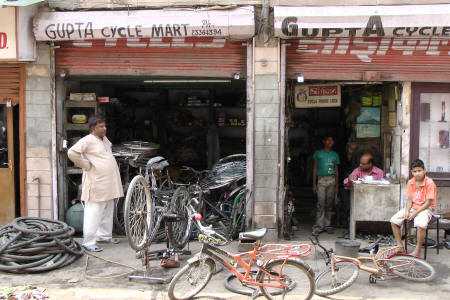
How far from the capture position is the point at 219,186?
9945 mm

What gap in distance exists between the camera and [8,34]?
8.89 metres

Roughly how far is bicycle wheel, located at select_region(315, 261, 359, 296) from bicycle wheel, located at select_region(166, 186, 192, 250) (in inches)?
82.9

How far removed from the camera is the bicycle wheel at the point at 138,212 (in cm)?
722

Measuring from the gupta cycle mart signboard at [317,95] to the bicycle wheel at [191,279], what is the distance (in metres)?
4.32

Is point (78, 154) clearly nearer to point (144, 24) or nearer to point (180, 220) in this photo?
point (180, 220)

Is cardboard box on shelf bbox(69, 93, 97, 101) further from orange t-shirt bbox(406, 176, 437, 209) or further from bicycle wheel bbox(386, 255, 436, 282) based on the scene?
bicycle wheel bbox(386, 255, 436, 282)

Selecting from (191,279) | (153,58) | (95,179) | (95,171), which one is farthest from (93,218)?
A: (153,58)

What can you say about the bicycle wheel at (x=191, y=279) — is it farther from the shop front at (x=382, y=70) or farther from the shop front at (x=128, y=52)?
the shop front at (x=128, y=52)

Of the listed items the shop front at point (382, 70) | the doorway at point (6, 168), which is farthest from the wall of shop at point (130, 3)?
the doorway at point (6, 168)

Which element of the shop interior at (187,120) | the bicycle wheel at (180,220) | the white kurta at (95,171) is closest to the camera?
the bicycle wheel at (180,220)

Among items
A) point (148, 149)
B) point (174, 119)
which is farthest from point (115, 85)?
point (148, 149)

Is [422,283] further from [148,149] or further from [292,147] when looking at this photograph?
[292,147]

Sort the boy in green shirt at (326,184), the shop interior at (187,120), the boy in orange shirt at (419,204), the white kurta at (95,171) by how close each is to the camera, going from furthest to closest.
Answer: the shop interior at (187,120) < the boy in green shirt at (326,184) < the white kurta at (95,171) < the boy in orange shirt at (419,204)

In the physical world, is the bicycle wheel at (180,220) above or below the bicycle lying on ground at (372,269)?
above
